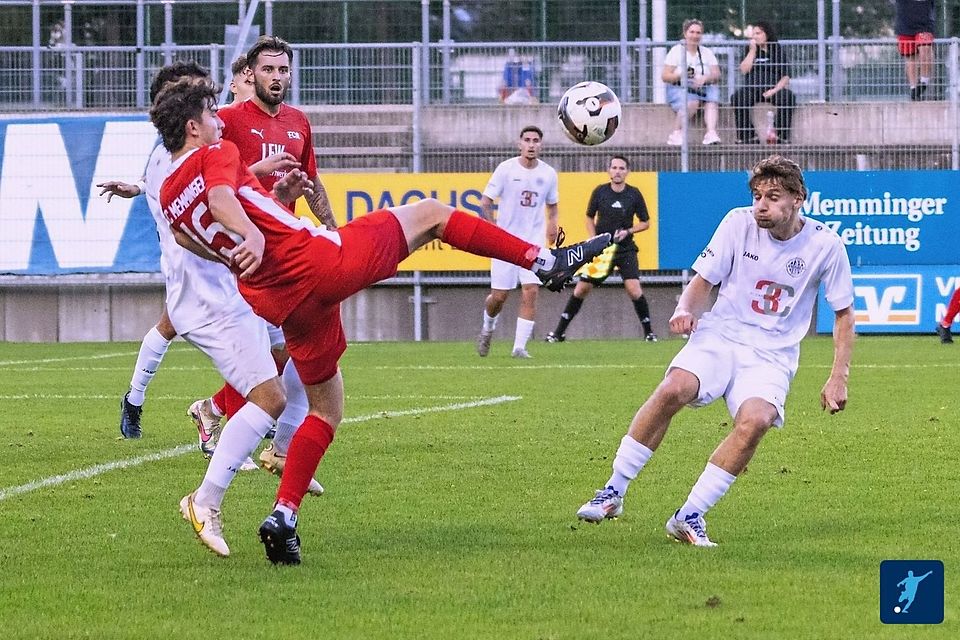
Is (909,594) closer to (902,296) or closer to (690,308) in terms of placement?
(690,308)

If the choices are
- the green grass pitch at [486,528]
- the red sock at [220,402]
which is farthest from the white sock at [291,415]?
the red sock at [220,402]

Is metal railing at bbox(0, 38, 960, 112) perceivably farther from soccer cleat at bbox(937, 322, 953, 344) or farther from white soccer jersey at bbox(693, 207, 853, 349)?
white soccer jersey at bbox(693, 207, 853, 349)

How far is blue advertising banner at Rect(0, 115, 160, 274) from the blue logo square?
1660 cm

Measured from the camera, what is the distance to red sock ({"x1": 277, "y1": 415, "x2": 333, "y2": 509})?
231 inches

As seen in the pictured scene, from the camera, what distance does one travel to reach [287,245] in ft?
19.0

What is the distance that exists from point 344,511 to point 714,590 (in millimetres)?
2181

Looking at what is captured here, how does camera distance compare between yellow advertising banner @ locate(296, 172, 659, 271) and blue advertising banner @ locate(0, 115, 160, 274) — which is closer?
yellow advertising banner @ locate(296, 172, 659, 271)

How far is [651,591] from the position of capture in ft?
17.1

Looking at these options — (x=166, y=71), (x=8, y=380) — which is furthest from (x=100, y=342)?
(x=166, y=71)

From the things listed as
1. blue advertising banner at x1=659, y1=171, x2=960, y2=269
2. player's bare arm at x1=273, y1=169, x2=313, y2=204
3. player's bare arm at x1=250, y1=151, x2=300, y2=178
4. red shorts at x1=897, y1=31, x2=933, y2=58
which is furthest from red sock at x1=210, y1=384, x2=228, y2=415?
red shorts at x1=897, y1=31, x2=933, y2=58

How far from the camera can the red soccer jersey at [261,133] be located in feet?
26.8

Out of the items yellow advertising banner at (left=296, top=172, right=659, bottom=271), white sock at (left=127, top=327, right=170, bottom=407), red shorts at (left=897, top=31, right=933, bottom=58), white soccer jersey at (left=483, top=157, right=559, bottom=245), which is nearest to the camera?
white sock at (left=127, top=327, right=170, bottom=407)

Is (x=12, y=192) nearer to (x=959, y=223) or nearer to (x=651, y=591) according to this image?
(x=959, y=223)

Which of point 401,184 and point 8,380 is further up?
point 401,184
